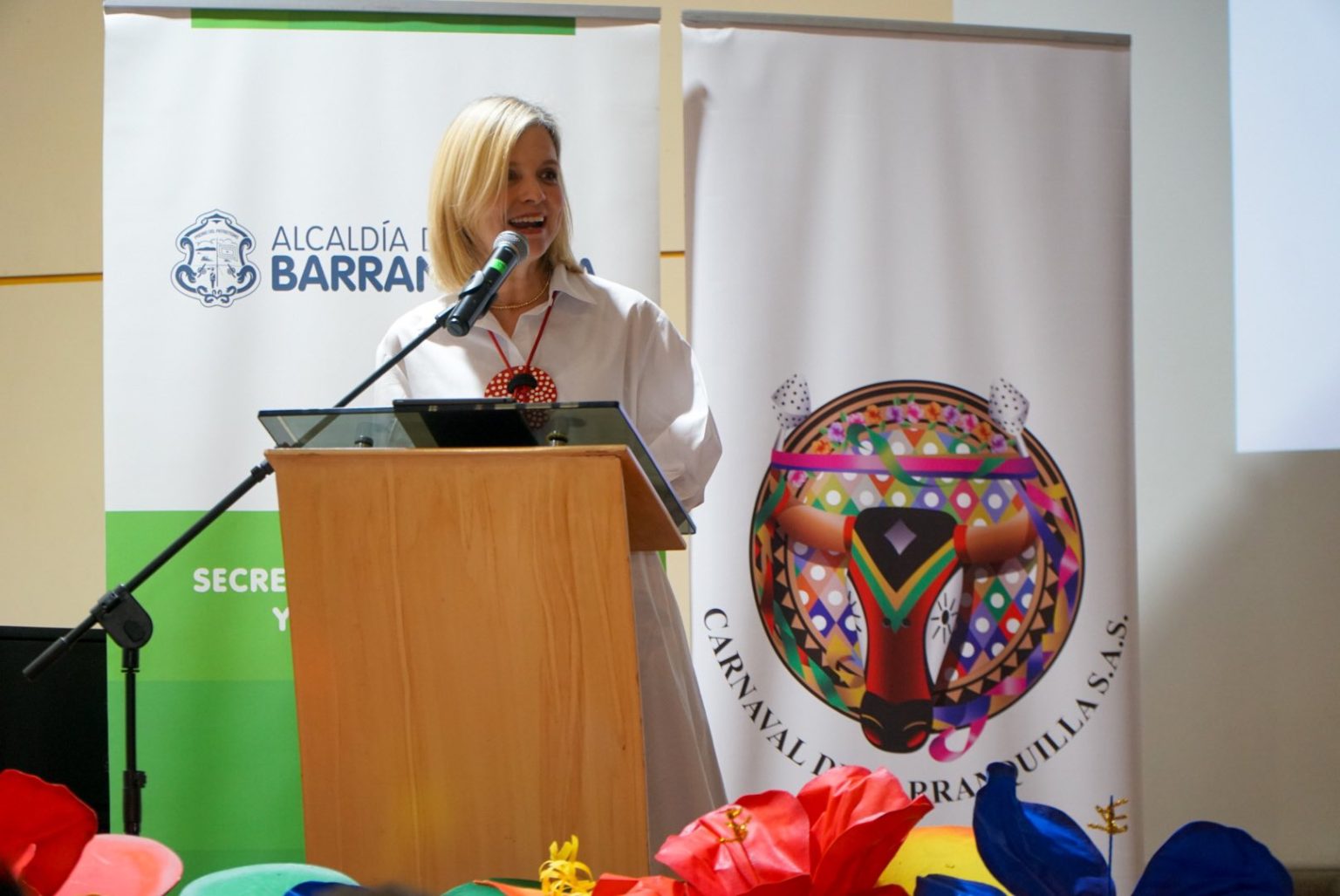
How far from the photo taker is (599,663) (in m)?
1.39

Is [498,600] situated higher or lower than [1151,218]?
lower

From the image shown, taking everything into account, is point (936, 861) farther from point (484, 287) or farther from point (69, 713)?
point (69, 713)

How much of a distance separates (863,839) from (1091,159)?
2.96 meters

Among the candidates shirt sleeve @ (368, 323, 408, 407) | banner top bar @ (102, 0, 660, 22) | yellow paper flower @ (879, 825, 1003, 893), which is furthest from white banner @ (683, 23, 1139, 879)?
yellow paper flower @ (879, 825, 1003, 893)

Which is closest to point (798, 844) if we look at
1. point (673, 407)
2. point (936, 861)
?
point (936, 861)

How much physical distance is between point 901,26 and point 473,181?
49.6 inches

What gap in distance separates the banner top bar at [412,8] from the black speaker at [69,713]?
4.84ft

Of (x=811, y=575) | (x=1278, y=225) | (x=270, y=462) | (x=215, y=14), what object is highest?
(x=215, y=14)

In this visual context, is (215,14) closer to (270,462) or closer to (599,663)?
(270,462)

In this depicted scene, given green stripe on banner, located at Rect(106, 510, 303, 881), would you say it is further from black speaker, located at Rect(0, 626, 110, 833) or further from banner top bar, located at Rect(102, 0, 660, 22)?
banner top bar, located at Rect(102, 0, 660, 22)

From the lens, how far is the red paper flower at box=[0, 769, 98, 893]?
1.44 feet

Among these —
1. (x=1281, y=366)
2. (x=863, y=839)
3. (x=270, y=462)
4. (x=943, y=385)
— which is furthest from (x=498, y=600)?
(x=1281, y=366)

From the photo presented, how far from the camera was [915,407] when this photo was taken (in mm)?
3051

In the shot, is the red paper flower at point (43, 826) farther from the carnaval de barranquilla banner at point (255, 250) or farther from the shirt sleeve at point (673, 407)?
the carnaval de barranquilla banner at point (255, 250)
